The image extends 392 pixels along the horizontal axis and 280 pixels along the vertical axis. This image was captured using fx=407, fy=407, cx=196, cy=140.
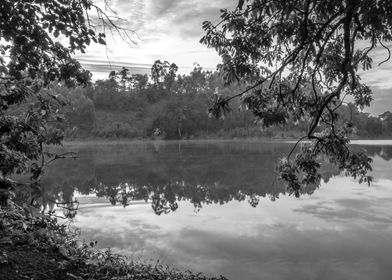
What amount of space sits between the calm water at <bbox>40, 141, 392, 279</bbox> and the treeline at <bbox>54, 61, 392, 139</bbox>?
6312 centimetres

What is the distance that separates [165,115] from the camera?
300 feet

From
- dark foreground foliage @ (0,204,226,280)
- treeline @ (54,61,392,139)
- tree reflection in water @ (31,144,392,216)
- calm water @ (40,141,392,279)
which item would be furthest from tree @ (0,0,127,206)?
treeline @ (54,61,392,139)

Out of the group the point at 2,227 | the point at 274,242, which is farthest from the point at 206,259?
the point at 2,227

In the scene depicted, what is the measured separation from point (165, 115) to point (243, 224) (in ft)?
267

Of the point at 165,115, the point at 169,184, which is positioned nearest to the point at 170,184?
the point at 169,184

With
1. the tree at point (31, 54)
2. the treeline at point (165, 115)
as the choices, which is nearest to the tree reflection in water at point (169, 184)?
the tree at point (31, 54)

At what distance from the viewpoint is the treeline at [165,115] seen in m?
90.6

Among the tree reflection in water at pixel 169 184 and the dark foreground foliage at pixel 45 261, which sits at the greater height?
the dark foreground foliage at pixel 45 261

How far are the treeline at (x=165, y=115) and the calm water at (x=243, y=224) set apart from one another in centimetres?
6312

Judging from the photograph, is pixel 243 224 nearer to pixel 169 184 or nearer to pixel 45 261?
pixel 45 261

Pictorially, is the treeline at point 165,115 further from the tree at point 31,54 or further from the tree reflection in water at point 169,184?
the tree at point 31,54

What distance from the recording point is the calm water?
7.73m

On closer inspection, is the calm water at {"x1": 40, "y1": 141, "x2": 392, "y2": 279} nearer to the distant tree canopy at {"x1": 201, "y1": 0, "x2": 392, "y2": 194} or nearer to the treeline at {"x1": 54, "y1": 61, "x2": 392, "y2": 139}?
the distant tree canopy at {"x1": 201, "y1": 0, "x2": 392, "y2": 194}

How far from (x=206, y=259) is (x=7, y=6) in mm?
5557
